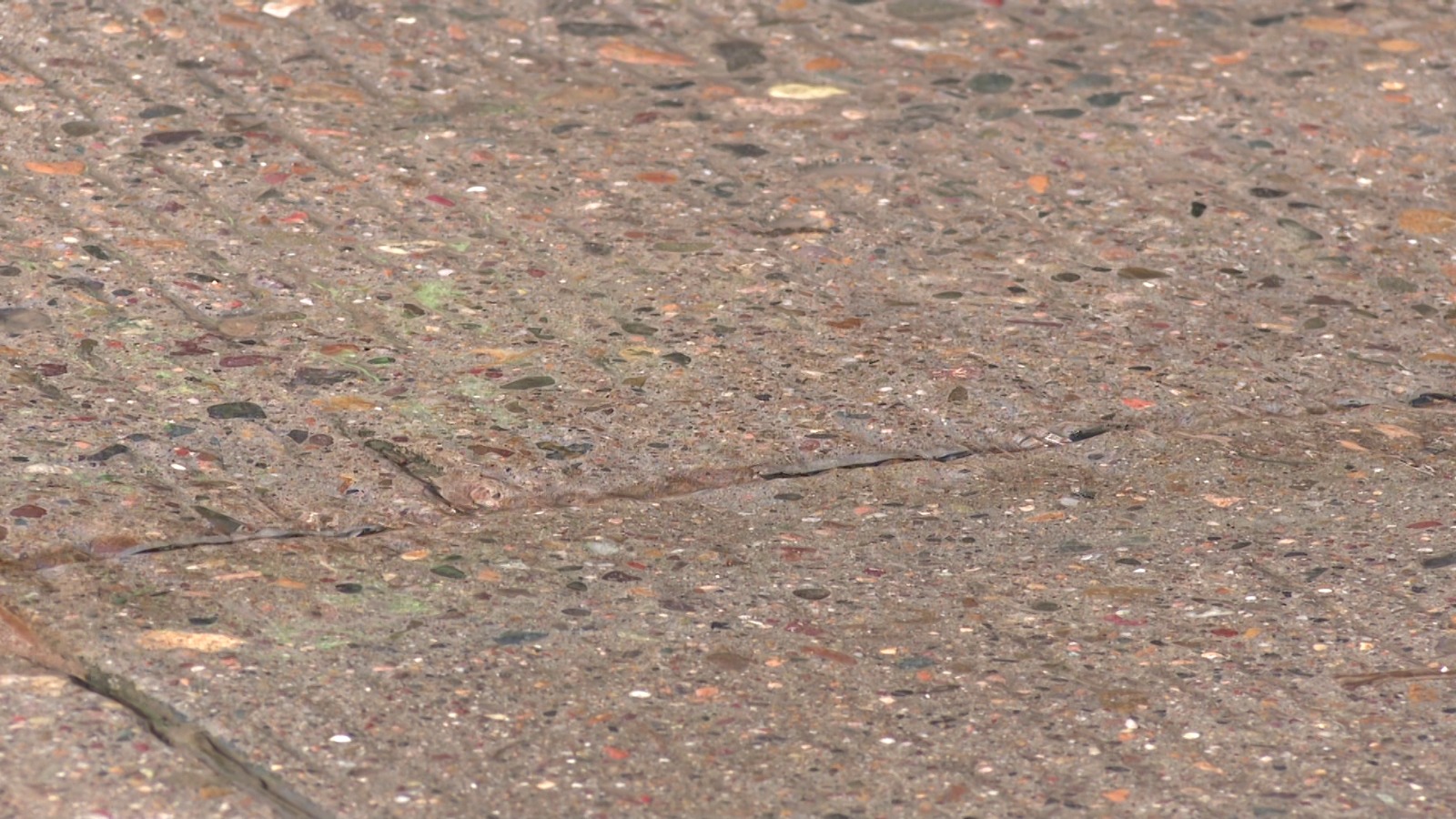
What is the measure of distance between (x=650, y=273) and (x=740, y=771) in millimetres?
1489

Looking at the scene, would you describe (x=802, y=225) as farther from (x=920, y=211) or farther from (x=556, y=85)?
(x=556, y=85)

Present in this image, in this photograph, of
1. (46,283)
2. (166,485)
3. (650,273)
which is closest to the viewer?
(166,485)

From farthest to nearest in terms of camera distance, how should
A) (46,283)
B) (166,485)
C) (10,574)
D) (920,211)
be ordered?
(920,211)
(46,283)
(166,485)
(10,574)

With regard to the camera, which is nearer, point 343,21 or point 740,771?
point 740,771

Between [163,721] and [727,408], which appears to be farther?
[727,408]

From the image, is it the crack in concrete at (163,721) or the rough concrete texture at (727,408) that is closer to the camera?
the crack in concrete at (163,721)

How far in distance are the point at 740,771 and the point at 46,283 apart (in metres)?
1.69

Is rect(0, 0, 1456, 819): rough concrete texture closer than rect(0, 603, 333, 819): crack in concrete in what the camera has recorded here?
No

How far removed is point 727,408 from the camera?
10.3 ft

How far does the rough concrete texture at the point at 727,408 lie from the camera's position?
89.8 inches

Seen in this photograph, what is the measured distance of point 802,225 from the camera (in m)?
3.76

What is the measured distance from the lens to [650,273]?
355cm

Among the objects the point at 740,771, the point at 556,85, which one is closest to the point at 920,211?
the point at 556,85

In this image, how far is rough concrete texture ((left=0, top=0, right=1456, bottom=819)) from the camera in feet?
7.48
